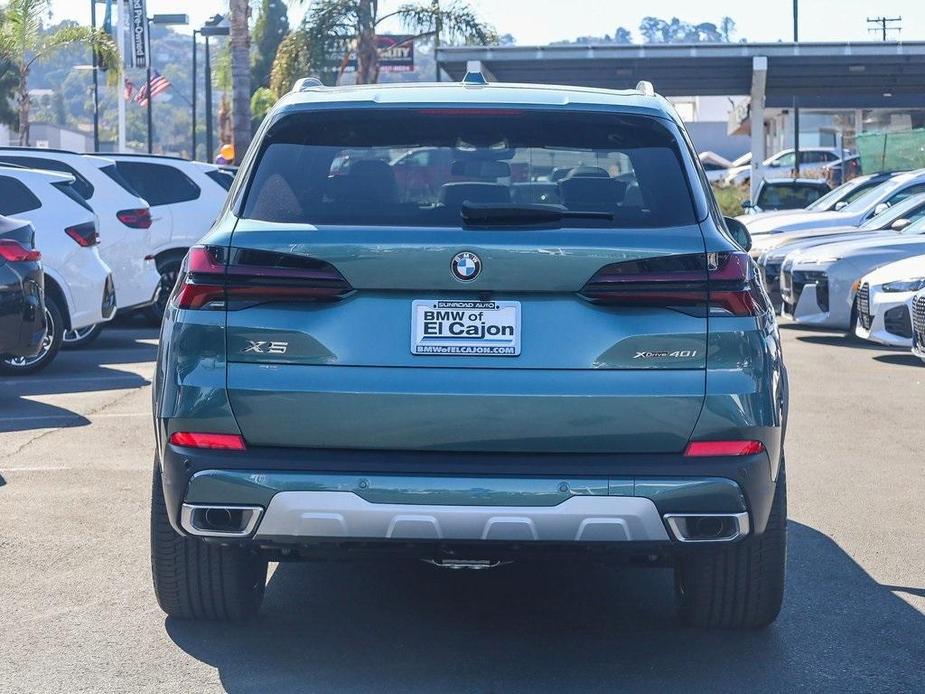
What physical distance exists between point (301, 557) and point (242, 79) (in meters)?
24.8

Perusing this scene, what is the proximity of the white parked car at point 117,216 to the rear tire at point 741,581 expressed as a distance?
11.1m

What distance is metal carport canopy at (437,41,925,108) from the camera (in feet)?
113

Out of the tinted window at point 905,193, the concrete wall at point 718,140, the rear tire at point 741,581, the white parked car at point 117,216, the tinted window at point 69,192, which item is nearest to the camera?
the rear tire at point 741,581

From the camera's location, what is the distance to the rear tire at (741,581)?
16.7 ft

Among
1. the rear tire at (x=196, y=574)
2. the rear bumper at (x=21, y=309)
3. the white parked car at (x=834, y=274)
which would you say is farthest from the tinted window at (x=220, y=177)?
the rear tire at (x=196, y=574)

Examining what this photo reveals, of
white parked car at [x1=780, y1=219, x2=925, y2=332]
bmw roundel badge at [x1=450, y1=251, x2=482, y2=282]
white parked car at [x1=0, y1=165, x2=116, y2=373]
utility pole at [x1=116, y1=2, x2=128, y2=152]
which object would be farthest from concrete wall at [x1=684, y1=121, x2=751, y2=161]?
bmw roundel badge at [x1=450, y1=251, x2=482, y2=282]

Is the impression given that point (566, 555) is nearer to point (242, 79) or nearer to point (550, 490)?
point (550, 490)

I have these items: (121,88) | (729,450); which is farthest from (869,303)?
(121,88)

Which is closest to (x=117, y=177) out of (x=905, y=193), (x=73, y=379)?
(x=73, y=379)

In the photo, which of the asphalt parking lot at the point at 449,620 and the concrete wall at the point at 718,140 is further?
the concrete wall at the point at 718,140

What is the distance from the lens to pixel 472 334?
456 centimetres

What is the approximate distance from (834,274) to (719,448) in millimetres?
11546

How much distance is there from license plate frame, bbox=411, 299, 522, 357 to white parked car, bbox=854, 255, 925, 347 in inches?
391

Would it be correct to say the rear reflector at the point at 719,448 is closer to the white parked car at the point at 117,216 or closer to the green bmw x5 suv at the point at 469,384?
the green bmw x5 suv at the point at 469,384
